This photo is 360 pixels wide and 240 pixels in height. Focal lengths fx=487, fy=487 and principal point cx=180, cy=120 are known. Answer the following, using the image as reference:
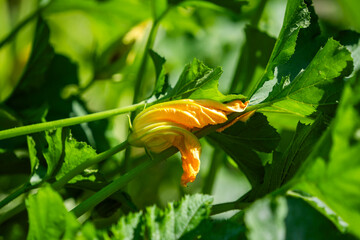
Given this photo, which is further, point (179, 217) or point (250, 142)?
point (250, 142)

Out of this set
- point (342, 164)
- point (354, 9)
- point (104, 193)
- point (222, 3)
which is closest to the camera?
point (342, 164)

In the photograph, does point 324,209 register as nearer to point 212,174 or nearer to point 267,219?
point 267,219

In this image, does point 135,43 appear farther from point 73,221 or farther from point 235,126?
point 73,221

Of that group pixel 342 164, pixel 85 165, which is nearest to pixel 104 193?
pixel 85 165

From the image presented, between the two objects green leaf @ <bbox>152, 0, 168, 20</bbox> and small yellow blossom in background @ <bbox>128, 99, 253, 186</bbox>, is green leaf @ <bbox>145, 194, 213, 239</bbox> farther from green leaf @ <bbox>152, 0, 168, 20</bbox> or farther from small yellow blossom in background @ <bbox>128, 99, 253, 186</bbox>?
green leaf @ <bbox>152, 0, 168, 20</bbox>

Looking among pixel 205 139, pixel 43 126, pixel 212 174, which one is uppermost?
pixel 43 126

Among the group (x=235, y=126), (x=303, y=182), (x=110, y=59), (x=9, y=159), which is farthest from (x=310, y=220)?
(x=110, y=59)
